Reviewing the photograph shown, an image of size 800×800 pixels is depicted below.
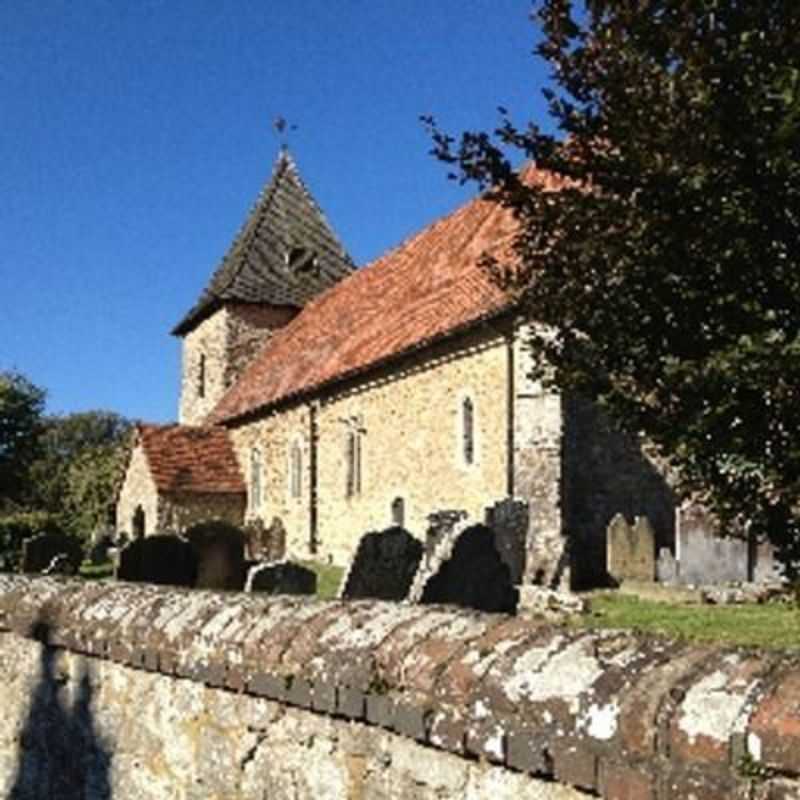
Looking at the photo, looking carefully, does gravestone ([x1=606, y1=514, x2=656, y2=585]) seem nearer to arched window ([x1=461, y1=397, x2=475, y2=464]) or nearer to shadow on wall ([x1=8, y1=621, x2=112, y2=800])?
arched window ([x1=461, y1=397, x2=475, y2=464])

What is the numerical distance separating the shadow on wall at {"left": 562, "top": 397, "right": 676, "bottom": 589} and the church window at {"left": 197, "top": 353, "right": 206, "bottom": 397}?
23136mm

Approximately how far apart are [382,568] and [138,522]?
25.8 meters

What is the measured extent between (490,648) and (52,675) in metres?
3.24

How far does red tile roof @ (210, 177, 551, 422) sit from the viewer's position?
22297mm

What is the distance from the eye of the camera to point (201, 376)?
40250mm

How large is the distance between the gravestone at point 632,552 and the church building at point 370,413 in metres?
0.75

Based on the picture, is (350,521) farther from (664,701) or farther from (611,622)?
(664,701)

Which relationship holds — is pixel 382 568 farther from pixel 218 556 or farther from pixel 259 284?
pixel 259 284

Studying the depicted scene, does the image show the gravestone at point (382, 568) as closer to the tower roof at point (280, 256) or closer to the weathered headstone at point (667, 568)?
the weathered headstone at point (667, 568)

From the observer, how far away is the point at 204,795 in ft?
13.3

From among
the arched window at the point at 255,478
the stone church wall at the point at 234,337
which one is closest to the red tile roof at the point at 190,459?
the arched window at the point at 255,478

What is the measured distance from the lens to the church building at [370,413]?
18.9 metres

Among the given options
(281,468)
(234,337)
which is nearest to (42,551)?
(281,468)

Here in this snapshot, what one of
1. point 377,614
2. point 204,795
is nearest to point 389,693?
point 377,614
